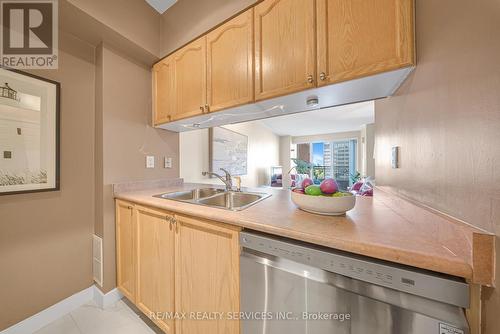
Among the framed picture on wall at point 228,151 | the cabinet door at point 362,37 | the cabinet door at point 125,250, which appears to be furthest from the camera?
the framed picture on wall at point 228,151

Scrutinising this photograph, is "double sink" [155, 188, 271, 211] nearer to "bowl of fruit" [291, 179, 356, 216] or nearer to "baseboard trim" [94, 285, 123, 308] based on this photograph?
"bowl of fruit" [291, 179, 356, 216]

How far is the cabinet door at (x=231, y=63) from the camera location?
1.17 meters

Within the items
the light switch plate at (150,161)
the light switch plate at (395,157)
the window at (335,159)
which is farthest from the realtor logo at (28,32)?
the window at (335,159)

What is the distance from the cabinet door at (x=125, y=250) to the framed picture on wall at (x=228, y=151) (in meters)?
1.12

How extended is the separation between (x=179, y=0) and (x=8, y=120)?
5.07ft

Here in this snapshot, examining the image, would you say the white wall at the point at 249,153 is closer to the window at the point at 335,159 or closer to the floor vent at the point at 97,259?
the floor vent at the point at 97,259

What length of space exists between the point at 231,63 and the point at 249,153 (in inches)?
107

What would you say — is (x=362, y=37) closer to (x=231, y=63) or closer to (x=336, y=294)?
(x=231, y=63)

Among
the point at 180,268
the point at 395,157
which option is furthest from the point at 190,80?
the point at 395,157

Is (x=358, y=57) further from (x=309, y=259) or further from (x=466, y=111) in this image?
(x=309, y=259)

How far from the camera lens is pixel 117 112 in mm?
1540

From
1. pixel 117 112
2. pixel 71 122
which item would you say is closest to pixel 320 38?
pixel 117 112

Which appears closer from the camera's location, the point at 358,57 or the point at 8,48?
the point at 358,57

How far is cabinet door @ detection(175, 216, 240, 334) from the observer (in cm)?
81
